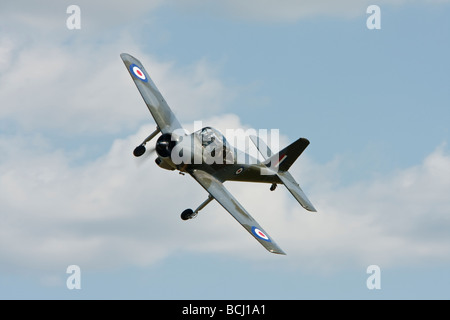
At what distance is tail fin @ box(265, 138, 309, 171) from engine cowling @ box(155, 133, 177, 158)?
834 centimetres

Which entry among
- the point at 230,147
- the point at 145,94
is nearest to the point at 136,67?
the point at 145,94

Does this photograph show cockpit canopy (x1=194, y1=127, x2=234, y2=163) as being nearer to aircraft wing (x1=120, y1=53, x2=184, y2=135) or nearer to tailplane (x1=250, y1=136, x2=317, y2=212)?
aircraft wing (x1=120, y1=53, x2=184, y2=135)

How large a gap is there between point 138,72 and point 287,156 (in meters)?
10.2

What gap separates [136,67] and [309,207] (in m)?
13.2

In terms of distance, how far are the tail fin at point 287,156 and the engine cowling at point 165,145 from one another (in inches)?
328

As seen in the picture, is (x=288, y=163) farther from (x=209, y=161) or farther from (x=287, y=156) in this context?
(x=209, y=161)

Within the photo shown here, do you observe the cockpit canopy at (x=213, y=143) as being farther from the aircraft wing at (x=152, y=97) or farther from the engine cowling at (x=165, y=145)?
the engine cowling at (x=165, y=145)

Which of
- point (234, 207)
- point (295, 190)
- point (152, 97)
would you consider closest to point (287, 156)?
point (295, 190)

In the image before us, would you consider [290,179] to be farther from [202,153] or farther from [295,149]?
[202,153]

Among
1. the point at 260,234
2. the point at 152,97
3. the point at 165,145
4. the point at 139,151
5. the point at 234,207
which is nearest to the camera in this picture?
the point at 260,234

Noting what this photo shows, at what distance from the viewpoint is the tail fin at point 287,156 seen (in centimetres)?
5506

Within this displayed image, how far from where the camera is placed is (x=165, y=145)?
48156mm

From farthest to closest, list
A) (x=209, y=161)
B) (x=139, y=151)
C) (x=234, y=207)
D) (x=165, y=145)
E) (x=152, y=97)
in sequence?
(x=152, y=97) < (x=209, y=161) < (x=139, y=151) < (x=234, y=207) < (x=165, y=145)

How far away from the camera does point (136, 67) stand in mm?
54844
